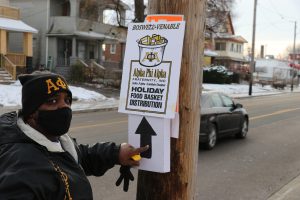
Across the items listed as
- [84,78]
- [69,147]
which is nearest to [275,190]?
[69,147]

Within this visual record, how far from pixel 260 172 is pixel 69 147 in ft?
22.3

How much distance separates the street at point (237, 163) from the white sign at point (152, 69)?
413 centimetres

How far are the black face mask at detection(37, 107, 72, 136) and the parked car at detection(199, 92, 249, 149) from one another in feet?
27.0

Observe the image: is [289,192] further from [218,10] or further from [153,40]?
[218,10]

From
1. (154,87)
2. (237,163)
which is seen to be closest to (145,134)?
(154,87)

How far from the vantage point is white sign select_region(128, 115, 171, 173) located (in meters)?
2.57

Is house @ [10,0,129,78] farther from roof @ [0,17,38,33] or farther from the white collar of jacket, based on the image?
the white collar of jacket

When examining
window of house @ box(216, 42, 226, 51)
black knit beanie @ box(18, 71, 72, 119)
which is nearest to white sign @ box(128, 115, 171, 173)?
black knit beanie @ box(18, 71, 72, 119)

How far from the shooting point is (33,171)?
6.43 ft

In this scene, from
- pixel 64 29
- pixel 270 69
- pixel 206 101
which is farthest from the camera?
pixel 270 69

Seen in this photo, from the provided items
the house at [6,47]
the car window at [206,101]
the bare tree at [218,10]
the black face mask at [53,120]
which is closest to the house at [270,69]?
the bare tree at [218,10]

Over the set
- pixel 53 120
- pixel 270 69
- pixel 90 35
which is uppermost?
pixel 90 35

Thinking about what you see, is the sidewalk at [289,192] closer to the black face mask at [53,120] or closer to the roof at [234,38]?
the black face mask at [53,120]

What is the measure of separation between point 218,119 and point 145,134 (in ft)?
28.4
